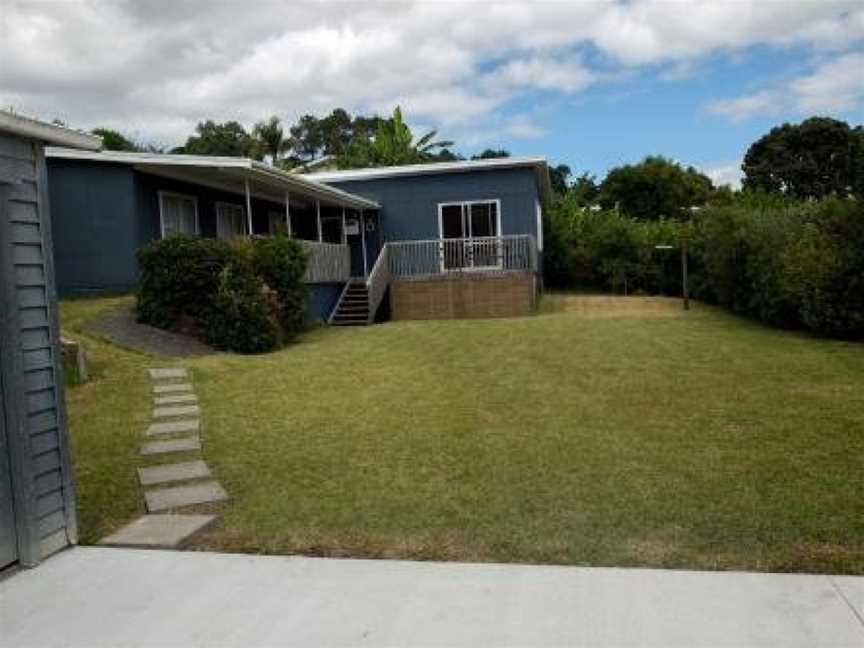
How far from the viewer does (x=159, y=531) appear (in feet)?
16.4

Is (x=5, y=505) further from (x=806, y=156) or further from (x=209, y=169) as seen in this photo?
(x=806, y=156)

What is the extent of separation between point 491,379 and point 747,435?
3.87 meters

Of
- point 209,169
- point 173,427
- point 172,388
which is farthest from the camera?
point 209,169

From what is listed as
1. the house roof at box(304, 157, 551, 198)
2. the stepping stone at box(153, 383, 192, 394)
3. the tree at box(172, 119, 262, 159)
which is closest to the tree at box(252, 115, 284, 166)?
the tree at box(172, 119, 262, 159)

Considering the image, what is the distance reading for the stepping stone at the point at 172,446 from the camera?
23.1 feet

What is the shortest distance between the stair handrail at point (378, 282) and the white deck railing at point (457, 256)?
26 cm

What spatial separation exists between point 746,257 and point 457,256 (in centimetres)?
719

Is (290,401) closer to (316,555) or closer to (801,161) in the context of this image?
(316,555)

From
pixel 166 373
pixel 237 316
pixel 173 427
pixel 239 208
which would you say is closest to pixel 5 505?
pixel 173 427

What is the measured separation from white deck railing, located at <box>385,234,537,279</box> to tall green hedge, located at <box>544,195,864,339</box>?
4.74 metres

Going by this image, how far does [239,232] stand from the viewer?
2188cm

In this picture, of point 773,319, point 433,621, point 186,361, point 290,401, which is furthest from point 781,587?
point 773,319

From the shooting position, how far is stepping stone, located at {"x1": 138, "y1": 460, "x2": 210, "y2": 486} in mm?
6145

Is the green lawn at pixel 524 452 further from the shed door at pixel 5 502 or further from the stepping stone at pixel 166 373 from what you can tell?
the shed door at pixel 5 502
